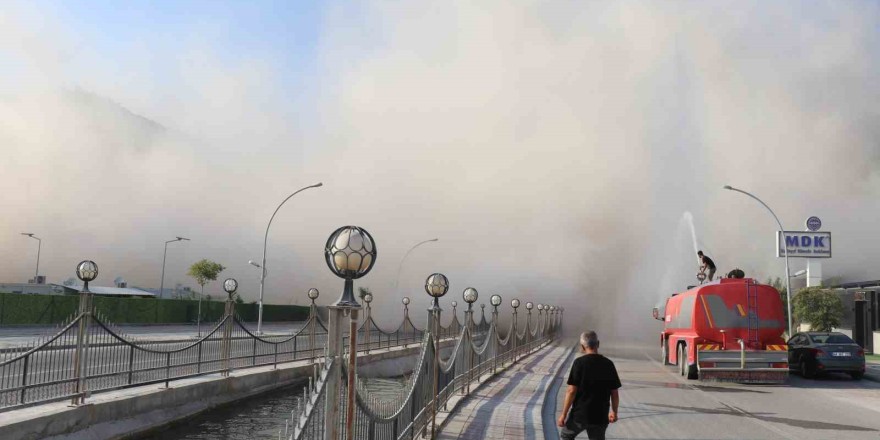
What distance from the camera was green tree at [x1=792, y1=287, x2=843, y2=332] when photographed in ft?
119

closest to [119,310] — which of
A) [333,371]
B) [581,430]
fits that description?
[581,430]

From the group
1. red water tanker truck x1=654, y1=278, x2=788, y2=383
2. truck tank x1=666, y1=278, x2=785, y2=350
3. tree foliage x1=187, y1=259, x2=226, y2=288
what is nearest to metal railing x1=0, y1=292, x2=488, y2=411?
red water tanker truck x1=654, y1=278, x2=788, y2=383

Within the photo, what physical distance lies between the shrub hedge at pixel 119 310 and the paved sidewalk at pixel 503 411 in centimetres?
2595

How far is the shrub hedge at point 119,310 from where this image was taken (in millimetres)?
42750

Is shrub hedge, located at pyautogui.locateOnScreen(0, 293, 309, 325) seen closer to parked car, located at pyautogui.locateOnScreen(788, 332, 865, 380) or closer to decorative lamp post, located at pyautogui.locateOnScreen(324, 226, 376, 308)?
parked car, located at pyautogui.locateOnScreen(788, 332, 865, 380)

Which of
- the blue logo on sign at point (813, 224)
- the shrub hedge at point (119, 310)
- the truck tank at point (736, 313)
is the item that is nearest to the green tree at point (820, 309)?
the blue logo on sign at point (813, 224)

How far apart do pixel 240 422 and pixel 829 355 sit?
54.6 ft

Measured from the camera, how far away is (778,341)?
2036 centimetres

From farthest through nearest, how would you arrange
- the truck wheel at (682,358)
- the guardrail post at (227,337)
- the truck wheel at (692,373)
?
the truck wheel at (682,358) → the truck wheel at (692,373) → the guardrail post at (227,337)

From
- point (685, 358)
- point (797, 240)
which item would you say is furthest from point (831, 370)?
point (797, 240)

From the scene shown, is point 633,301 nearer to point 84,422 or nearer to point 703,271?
point 703,271

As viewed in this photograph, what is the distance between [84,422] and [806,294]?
3568 cm

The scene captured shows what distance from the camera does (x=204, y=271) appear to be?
8562 cm

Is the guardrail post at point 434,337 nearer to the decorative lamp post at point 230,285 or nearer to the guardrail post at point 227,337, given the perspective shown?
the guardrail post at point 227,337
